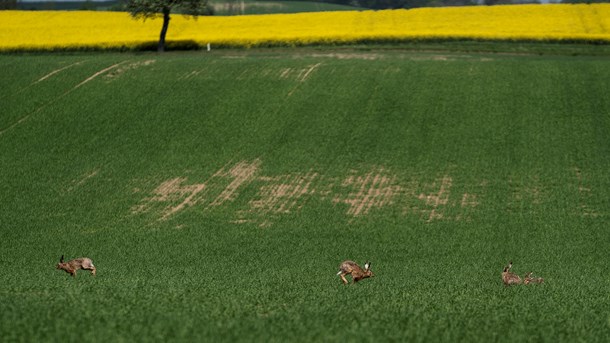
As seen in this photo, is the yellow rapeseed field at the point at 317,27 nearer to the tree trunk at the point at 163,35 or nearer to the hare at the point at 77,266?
the tree trunk at the point at 163,35

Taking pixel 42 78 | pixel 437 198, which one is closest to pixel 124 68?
pixel 42 78

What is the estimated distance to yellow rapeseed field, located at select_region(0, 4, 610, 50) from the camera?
266ft

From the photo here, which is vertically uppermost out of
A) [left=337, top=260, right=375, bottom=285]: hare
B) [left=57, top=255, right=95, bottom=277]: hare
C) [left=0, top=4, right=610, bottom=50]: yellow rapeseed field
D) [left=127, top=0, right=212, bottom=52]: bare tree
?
[left=337, top=260, right=375, bottom=285]: hare

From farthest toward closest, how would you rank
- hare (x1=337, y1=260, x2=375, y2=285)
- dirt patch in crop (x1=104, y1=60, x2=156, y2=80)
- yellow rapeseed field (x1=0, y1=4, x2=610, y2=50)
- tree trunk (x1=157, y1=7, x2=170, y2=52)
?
yellow rapeseed field (x1=0, y1=4, x2=610, y2=50), tree trunk (x1=157, y1=7, x2=170, y2=52), dirt patch in crop (x1=104, y1=60, x2=156, y2=80), hare (x1=337, y1=260, x2=375, y2=285)

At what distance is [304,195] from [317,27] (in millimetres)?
49893

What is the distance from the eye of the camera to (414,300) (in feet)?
70.2

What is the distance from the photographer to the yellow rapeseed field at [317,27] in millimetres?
81125

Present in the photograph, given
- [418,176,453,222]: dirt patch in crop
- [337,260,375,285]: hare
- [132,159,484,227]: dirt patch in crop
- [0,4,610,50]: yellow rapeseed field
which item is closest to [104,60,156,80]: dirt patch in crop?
[0,4,610,50]: yellow rapeseed field

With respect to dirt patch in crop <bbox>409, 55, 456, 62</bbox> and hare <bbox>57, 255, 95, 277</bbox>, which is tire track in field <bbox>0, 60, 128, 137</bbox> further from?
hare <bbox>57, 255, 95, 277</bbox>

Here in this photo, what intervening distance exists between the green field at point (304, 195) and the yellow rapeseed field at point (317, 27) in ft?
25.1

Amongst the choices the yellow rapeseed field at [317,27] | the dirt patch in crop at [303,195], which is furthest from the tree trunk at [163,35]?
the dirt patch in crop at [303,195]

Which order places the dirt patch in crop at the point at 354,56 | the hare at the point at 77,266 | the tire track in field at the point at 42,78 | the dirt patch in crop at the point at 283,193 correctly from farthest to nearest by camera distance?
the dirt patch in crop at the point at 354,56 < the tire track in field at the point at 42,78 < the dirt patch in crop at the point at 283,193 < the hare at the point at 77,266

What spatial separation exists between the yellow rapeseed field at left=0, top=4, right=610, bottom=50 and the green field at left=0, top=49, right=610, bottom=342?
7.66m

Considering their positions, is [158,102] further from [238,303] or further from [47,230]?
[238,303]
